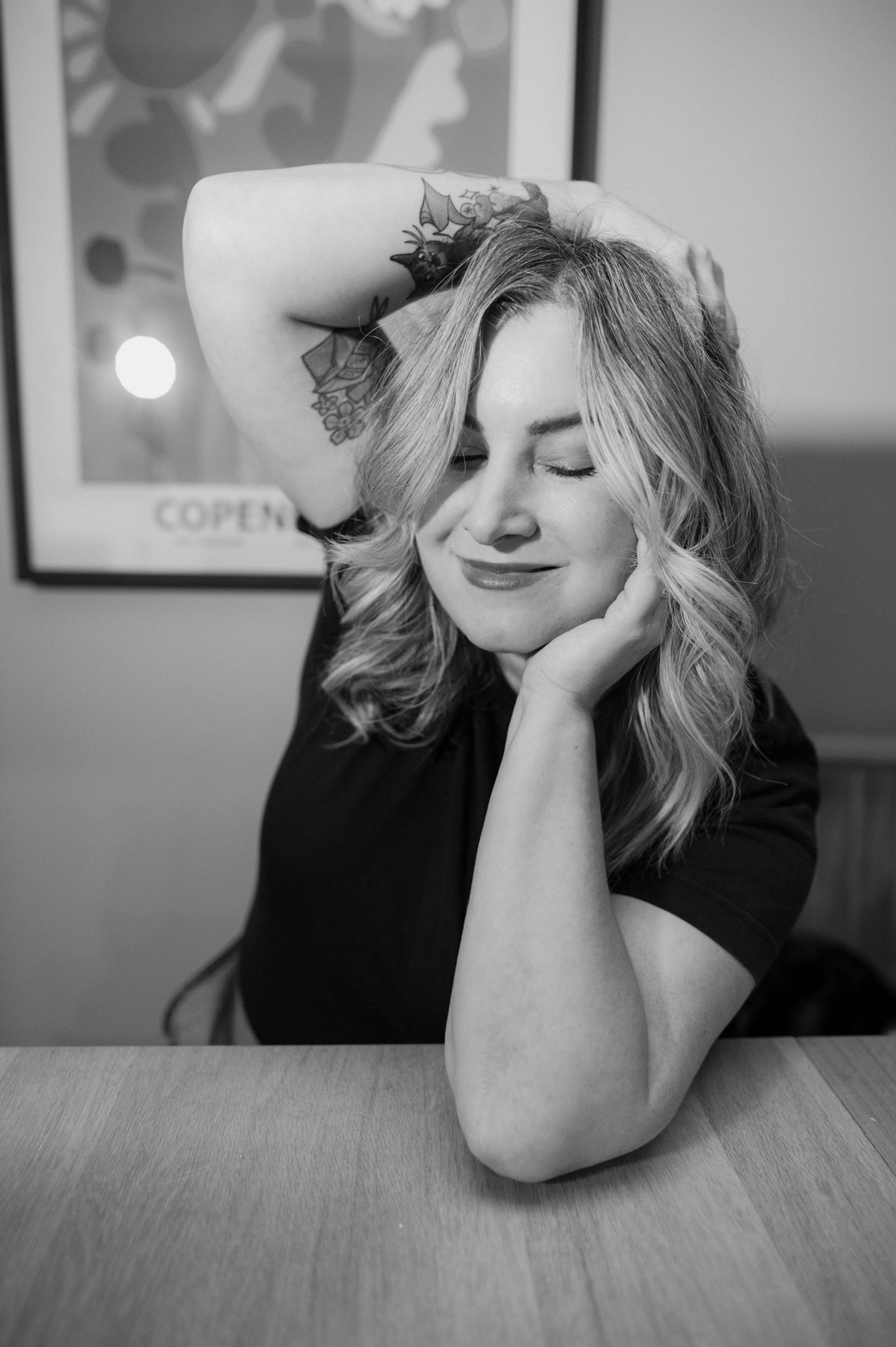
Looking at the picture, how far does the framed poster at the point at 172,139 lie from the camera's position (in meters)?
1.35

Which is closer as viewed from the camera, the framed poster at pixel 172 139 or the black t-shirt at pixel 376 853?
the black t-shirt at pixel 376 853

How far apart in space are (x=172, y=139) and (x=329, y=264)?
627 mm

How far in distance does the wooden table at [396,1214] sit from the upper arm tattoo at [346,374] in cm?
64

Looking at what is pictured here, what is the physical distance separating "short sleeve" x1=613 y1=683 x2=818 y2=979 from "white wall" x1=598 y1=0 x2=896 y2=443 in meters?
0.76

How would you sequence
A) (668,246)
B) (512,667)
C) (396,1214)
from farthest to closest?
(512,667), (668,246), (396,1214)

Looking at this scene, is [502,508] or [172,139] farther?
[172,139]

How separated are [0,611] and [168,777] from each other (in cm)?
40

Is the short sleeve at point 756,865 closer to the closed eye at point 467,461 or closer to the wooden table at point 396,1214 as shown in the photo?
the wooden table at point 396,1214

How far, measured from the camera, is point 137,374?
1459 mm

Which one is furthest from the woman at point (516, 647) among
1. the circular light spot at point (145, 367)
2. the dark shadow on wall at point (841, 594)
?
the dark shadow on wall at point (841, 594)

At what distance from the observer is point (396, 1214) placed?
632 mm

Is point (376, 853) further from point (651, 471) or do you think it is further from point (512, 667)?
point (651, 471)

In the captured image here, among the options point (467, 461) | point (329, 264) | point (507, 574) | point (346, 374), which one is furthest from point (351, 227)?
point (507, 574)

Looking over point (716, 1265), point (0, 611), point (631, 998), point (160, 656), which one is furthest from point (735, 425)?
point (0, 611)
